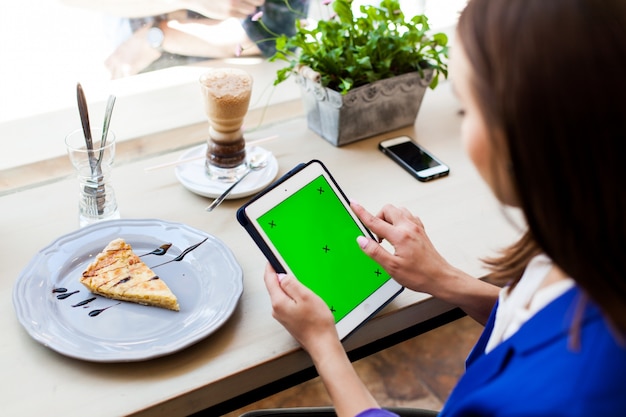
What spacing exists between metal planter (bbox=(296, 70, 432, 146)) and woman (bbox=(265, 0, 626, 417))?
61cm

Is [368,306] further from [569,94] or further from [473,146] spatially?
[569,94]

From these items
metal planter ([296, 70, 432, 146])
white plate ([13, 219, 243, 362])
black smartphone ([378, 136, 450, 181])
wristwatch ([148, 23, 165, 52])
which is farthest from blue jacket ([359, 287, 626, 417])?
wristwatch ([148, 23, 165, 52])

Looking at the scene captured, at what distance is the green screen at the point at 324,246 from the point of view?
94cm

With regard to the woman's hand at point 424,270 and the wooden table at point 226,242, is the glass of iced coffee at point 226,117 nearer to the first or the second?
the wooden table at point 226,242

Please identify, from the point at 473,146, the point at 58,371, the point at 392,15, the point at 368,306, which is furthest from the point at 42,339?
the point at 392,15

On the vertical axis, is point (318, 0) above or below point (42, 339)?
above

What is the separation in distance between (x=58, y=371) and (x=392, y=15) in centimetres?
92

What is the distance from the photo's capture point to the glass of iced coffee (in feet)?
3.86

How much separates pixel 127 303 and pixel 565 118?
0.67 meters

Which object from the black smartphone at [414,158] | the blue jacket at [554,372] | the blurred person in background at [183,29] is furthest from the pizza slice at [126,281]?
the blurred person in background at [183,29]

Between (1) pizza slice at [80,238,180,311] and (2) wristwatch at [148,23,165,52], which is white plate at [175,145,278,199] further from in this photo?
(2) wristwatch at [148,23,165,52]

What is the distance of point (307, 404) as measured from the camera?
68.6 inches

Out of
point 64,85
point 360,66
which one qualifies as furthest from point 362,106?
point 64,85

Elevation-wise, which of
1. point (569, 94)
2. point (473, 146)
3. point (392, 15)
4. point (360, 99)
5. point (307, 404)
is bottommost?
point (307, 404)
